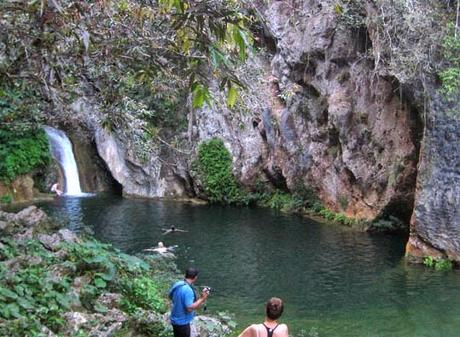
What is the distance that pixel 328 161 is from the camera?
2717 centimetres

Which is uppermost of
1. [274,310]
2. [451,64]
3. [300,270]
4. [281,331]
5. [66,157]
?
[451,64]

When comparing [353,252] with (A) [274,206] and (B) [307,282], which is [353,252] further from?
(A) [274,206]

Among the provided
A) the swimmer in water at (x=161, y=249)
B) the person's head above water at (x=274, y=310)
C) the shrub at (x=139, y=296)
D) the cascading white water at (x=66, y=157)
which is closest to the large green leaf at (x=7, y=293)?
the shrub at (x=139, y=296)

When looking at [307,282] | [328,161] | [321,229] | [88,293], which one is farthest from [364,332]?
[328,161]

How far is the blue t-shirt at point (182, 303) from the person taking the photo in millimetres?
7129

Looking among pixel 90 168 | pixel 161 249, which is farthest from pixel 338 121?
pixel 90 168

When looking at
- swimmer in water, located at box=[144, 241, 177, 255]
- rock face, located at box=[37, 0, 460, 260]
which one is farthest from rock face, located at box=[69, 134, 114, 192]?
swimmer in water, located at box=[144, 241, 177, 255]

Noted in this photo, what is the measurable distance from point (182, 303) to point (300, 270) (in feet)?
34.5

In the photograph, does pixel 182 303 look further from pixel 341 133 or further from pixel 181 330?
pixel 341 133

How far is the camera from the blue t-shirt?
281 inches

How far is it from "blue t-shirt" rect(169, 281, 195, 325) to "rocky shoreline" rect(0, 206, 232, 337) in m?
0.67

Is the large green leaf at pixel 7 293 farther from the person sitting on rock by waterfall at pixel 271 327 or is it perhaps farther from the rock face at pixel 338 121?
the rock face at pixel 338 121

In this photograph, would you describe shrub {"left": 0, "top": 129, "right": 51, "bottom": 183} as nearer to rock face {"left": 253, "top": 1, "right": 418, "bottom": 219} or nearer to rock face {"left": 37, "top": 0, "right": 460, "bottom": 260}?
rock face {"left": 37, "top": 0, "right": 460, "bottom": 260}

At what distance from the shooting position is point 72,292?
7.76 meters
